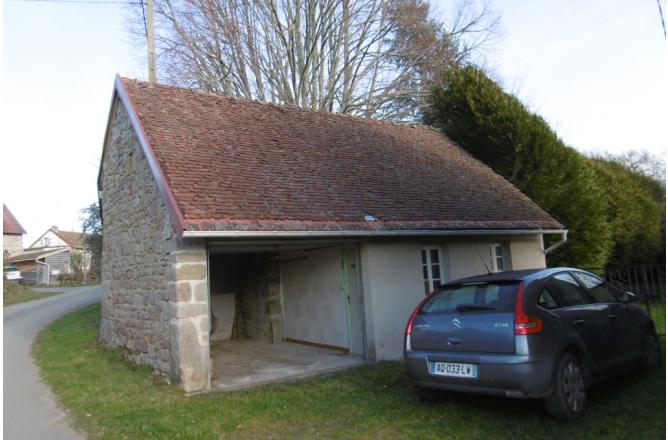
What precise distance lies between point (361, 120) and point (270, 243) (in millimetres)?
6784

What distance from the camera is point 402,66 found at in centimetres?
2167

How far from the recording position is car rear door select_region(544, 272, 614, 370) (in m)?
5.33

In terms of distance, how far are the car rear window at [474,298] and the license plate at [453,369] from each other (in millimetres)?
565

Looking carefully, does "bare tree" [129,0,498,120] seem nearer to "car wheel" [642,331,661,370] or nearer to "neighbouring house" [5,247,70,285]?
"car wheel" [642,331,661,370]

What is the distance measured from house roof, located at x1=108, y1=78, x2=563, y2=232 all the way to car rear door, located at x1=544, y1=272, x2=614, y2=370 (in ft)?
11.4

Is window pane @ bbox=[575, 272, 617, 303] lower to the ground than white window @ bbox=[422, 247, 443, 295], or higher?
lower

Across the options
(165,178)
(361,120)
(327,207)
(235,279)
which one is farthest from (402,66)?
(165,178)

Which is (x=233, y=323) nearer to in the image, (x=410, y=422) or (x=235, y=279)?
(x=235, y=279)

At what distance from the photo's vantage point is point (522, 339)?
15.7 ft

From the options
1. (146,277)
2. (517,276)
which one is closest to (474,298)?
(517,276)

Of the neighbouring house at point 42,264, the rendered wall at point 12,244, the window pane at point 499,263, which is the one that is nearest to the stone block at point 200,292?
the window pane at point 499,263

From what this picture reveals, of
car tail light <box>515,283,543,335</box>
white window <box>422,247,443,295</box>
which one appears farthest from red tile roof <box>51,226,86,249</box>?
car tail light <box>515,283,543,335</box>

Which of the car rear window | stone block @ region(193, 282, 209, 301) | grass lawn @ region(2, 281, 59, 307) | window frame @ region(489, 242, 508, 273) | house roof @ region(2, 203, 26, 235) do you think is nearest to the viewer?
the car rear window

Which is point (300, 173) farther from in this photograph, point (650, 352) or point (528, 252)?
point (650, 352)
